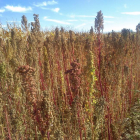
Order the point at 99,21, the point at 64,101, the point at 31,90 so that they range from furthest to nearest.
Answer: the point at 64,101
the point at 99,21
the point at 31,90

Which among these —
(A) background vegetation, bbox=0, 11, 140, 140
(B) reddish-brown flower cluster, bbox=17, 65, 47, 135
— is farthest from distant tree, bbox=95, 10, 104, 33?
(B) reddish-brown flower cluster, bbox=17, 65, 47, 135

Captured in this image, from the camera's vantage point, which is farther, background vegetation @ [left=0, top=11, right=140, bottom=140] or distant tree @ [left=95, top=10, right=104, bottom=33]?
distant tree @ [left=95, top=10, right=104, bottom=33]

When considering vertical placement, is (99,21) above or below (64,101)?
above

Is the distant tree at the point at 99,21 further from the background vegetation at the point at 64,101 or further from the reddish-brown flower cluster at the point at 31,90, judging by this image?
the reddish-brown flower cluster at the point at 31,90

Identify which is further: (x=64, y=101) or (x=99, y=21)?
(x=64, y=101)

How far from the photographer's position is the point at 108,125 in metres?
2.31

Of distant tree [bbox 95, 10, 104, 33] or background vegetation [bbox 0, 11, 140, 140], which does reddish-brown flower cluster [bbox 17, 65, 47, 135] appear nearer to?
background vegetation [bbox 0, 11, 140, 140]

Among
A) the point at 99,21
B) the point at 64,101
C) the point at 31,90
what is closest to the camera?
the point at 31,90

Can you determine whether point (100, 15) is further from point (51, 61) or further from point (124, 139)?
point (124, 139)

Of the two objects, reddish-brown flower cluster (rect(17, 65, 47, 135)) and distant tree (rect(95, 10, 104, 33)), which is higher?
distant tree (rect(95, 10, 104, 33))

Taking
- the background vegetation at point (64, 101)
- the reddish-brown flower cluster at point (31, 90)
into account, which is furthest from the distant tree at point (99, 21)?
the reddish-brown flower cluster at point (31, 90)

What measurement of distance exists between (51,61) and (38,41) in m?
0.58

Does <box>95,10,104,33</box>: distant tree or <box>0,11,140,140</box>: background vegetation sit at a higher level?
<box>95,10,104,33</box>: distant tree

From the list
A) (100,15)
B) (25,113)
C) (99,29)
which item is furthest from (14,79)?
(100,15)
